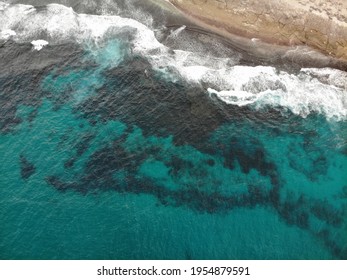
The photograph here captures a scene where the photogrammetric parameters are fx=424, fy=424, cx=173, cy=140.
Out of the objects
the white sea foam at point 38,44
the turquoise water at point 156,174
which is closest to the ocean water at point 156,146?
the turquoise water at point 156,174

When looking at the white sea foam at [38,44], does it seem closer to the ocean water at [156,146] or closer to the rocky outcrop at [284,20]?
the ocean water at [156,146]

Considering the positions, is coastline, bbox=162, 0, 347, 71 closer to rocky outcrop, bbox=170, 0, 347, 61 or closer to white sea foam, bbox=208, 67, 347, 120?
rocky outcrop, bbox=170, 0, 347, 61

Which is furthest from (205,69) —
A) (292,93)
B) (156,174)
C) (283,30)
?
(156,174)

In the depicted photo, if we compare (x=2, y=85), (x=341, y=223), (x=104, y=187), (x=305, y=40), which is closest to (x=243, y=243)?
(x=341, y=223)

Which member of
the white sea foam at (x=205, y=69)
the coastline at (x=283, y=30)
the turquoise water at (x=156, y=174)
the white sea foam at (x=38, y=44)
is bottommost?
the turquoise water at (x=156, y=174)

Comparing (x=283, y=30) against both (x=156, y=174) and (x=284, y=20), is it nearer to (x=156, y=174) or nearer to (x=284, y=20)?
(x=284, y=20)

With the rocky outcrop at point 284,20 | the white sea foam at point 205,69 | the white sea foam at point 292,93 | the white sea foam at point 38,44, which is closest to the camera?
the white sea foam at point 292,93
